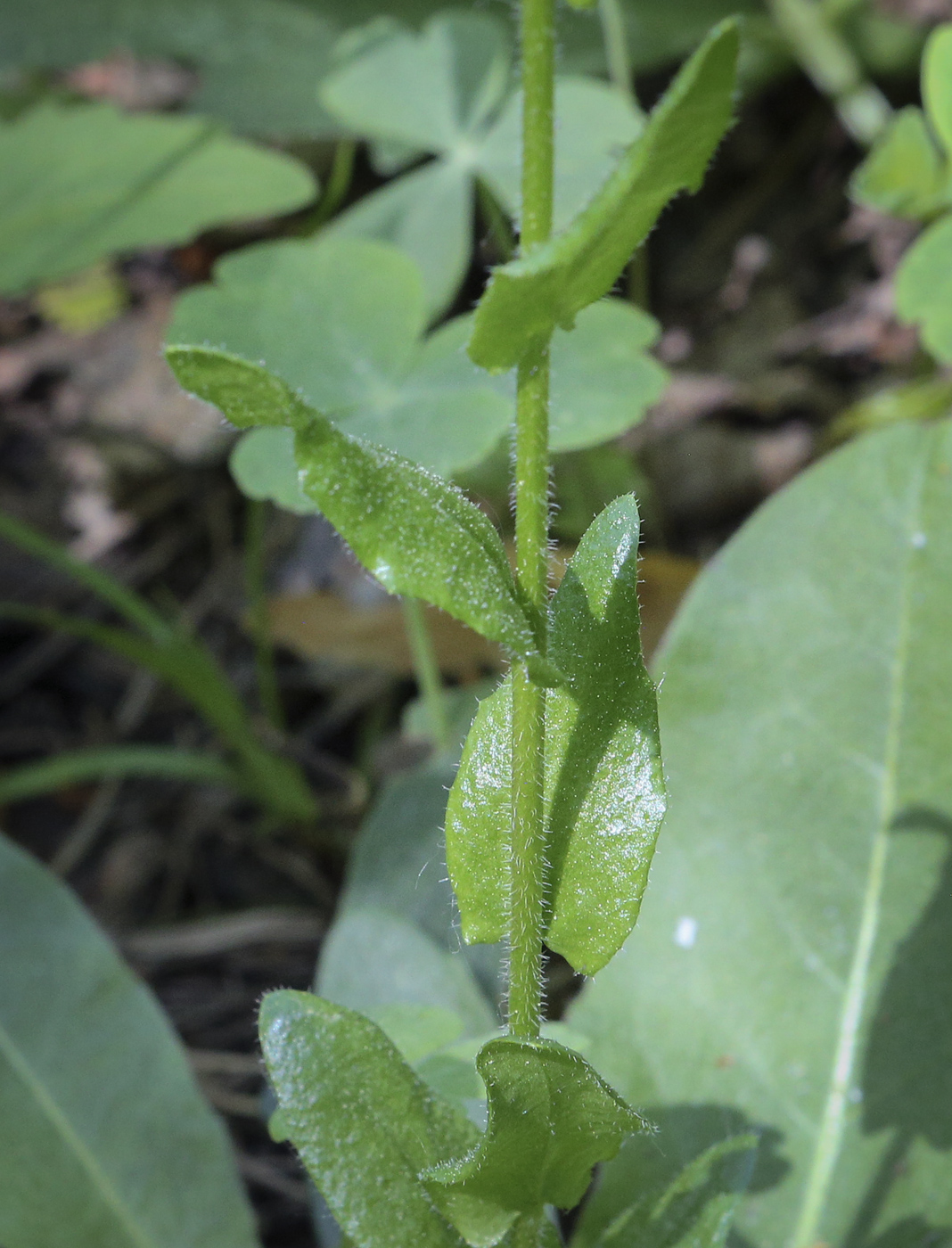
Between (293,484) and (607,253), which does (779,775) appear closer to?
(293,484)

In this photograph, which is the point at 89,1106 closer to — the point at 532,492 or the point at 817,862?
the point at 817,862

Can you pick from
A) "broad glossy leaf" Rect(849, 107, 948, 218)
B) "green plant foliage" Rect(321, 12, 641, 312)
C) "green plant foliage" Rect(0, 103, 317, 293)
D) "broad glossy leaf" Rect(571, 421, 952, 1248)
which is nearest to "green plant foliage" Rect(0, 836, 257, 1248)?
"broad glossy leaf" Rect(571, 421, 952, 1248)

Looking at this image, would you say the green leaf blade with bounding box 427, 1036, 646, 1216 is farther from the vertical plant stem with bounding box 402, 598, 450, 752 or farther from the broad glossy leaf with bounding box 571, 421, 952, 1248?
the vertical plant stem with bounding box 402, 598, 450, 752

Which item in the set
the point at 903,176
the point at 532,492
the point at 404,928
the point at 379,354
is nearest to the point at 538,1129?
the point at 532,492

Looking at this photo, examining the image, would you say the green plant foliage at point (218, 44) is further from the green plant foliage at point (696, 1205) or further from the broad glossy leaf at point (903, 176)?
the green plant foliage at point (696, 1205)

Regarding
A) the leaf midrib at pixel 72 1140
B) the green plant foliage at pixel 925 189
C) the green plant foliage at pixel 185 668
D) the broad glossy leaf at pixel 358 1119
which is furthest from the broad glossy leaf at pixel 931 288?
the leaf midrib at pixel 72 1140

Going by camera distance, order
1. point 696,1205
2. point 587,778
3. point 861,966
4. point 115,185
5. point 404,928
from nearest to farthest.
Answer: point 587,778 < point 696,1205 < point 861,966 < point 404,928 < point 115,185
